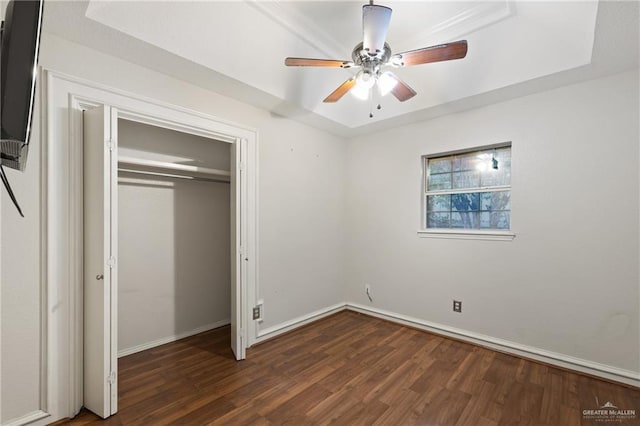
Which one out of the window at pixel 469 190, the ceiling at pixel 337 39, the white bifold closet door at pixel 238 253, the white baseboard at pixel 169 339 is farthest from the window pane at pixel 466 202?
the white baseboard at pixel 169 339

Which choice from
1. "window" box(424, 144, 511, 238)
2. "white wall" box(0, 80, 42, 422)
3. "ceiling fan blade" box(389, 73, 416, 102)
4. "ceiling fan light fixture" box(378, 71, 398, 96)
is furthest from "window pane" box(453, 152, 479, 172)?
"white wall" box(0, 80, 42, 422)

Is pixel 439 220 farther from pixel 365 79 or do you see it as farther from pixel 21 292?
pixel 21 292

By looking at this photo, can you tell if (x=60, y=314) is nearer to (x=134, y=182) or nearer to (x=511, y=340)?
(x=134, y=182)

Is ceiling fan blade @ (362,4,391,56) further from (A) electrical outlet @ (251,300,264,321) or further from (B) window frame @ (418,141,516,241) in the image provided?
(A) electrical outlet @ (251,300,264,321)

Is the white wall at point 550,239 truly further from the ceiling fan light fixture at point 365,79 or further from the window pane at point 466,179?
the ceiling fan light fixture at point 365,79

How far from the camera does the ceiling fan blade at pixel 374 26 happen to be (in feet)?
5.33

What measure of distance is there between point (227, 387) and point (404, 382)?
4.45ft

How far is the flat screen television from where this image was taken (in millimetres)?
868

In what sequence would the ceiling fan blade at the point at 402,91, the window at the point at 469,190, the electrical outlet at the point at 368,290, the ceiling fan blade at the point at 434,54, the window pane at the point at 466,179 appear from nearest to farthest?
the ceiling fan blade at the point at 434,54 < the ceiling fan blade at the point at 402,91 < the window at the point at 469,190 < the window pane at the point at 466,179 < the electrical outlet at the point at 368,290

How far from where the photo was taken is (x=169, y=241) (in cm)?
296

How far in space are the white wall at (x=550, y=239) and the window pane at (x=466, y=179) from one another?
1.04 ft

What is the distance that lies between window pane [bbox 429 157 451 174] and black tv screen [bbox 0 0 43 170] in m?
3.37

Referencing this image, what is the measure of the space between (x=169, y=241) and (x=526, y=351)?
11.7 feet

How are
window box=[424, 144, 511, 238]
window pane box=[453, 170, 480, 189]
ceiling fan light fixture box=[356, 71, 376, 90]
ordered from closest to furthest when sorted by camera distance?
ceiling fan light fixture box=[356, 71, 376, 90] → window box=[424, 144, 511, 238] → window pane box=[453, 170, 480, 189]
